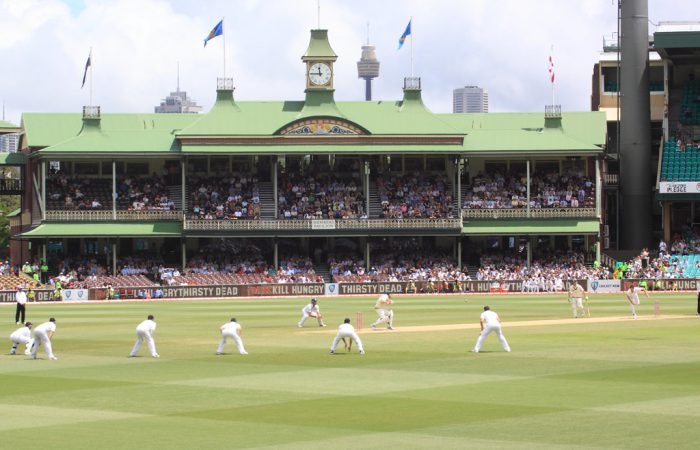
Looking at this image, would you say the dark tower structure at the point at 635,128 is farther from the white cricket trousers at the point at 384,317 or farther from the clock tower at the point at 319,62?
the white cricket trousers at the point at 384,317

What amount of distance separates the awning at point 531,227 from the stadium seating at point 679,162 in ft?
19.6

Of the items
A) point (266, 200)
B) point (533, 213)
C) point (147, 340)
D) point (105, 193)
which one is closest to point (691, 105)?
point (533, 213)

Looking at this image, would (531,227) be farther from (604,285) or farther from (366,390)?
(366,390)

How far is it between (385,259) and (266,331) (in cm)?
4206

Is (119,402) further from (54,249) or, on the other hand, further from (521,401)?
(54,249)

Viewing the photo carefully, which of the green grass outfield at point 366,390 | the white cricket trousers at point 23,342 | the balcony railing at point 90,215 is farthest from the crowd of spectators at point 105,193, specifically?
the white cricket trousers at point 23,342

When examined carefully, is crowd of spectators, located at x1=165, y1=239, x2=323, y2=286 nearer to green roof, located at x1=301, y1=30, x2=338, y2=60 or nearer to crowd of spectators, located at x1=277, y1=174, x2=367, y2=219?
crowd of spectators, located at x1=277, y1=174, x2=367, y2=219

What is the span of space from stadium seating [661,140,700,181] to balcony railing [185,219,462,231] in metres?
14.7

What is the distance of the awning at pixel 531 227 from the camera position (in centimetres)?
8806

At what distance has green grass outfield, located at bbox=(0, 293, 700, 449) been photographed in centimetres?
2189

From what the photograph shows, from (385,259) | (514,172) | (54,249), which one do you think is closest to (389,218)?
(385,259)

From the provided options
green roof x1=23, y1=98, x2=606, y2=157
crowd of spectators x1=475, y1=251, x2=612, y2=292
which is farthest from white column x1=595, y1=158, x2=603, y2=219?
crowd of spectators x1=475, y1=251, x2=612, y2=292

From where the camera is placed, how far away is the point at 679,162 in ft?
294

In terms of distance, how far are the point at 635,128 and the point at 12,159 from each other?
146ft
